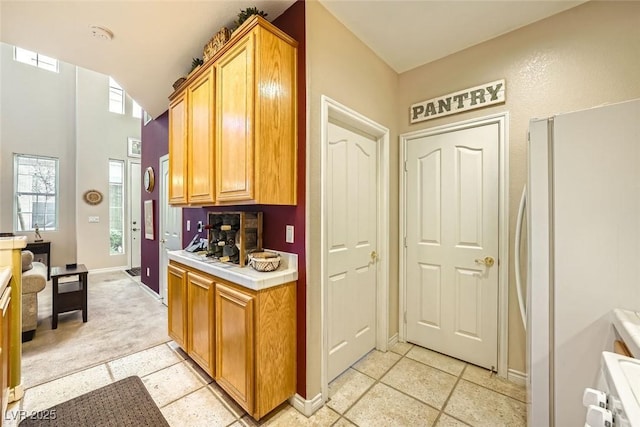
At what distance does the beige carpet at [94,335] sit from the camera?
7.29 feet

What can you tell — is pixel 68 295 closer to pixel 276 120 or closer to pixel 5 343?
pixel 5 343

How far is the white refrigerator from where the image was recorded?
3.55 ft

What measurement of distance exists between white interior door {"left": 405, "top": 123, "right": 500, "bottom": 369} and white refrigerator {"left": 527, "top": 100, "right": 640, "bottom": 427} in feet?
3.14

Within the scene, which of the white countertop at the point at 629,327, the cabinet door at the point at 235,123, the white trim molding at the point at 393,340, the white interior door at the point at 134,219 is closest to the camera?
the white countertop at the point at 629,327

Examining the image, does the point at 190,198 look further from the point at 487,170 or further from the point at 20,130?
the point at 20,130

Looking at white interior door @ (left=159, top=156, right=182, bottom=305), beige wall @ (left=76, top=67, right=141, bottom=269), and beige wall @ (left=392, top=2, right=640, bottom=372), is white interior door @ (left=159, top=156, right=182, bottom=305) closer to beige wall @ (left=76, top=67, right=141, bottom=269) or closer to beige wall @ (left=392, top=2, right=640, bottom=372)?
beige wall @ (left=76, top=67, right=141, bottom=269)

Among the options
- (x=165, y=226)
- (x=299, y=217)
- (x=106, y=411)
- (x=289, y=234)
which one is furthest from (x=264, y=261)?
(x=165, y=226)

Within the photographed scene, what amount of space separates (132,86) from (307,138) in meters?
2.60

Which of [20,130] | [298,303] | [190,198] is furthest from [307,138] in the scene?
[20,130]

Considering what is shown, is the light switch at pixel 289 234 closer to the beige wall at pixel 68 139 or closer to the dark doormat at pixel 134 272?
the dark doormat at pixel 134 272

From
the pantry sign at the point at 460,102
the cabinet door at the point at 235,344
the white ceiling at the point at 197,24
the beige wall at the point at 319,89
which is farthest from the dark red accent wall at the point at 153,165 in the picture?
the pantry sign at the point at 460,102

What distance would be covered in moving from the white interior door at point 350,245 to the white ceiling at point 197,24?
82cm

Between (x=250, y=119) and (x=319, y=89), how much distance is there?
0.53 meters

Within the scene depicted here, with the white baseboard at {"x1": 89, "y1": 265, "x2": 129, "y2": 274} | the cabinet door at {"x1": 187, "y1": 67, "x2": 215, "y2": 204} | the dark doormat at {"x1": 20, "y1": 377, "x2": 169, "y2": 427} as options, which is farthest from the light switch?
the white baseboard at {"x1": 89, "y1": 265, "x2": 129, "y2": 274}
